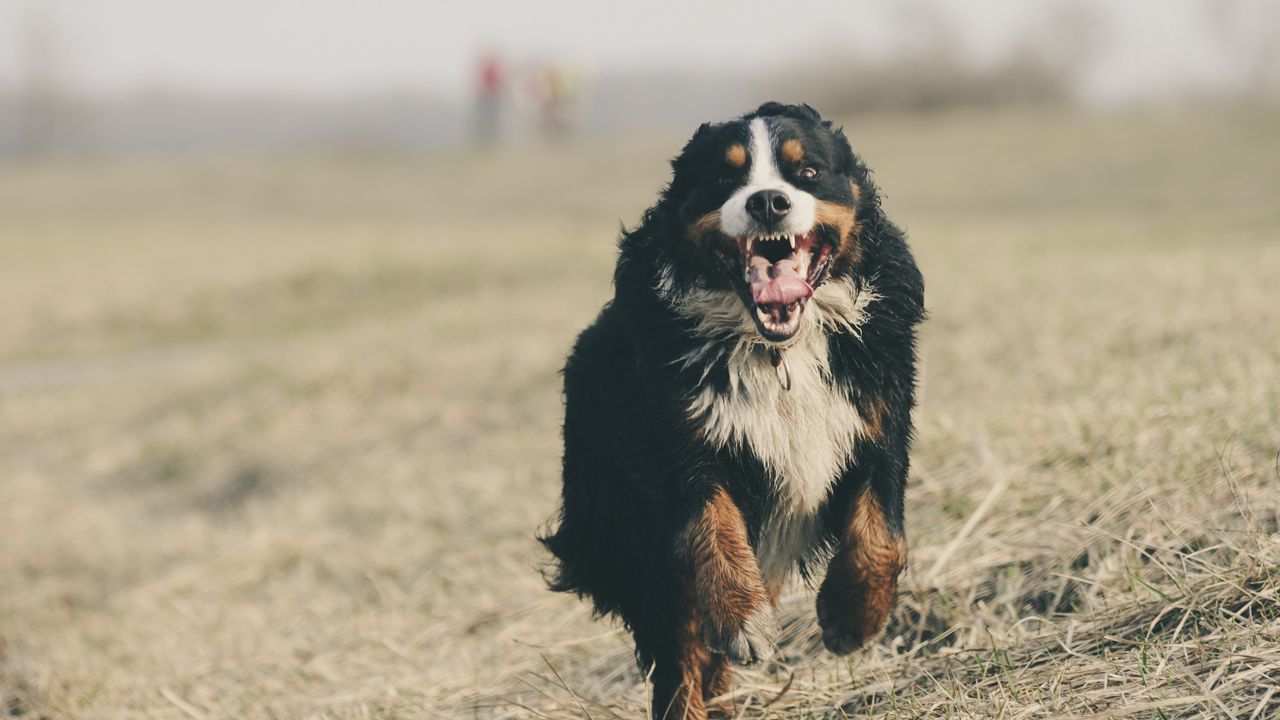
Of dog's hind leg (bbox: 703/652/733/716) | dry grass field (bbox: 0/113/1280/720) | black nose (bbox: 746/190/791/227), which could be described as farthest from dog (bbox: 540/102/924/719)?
dry grass field (bbox: 0/113/1280/720)

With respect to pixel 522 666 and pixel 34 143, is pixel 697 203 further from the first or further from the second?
pixel 34 143

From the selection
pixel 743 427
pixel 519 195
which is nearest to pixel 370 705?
pixel 743 427

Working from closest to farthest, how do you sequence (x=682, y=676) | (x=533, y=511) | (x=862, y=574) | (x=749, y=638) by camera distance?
(x=749, y=638)
(x=862, y=574)
(x=682, y=676)
(x=533, y=511)

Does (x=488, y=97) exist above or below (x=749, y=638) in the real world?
below

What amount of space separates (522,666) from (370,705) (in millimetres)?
527

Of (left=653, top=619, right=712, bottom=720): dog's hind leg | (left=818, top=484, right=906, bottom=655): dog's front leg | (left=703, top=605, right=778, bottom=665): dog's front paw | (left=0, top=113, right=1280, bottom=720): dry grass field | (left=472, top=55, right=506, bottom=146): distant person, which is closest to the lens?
(left=703, top=605, right=778, bottom=665): dog's front paw

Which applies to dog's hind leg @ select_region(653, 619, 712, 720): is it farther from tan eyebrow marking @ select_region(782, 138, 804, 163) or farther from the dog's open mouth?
tan eyebrow marking @ select_region(782, 138, 804, 163)

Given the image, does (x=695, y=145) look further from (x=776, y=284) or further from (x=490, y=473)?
(x=490, y=473)

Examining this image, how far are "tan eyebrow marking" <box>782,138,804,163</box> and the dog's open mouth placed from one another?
0.64 ft

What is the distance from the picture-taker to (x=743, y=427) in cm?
307

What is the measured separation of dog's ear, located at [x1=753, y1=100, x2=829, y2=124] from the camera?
10.8 ft

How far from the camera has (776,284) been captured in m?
3.00

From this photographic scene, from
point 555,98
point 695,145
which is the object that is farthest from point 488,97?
point 695,145

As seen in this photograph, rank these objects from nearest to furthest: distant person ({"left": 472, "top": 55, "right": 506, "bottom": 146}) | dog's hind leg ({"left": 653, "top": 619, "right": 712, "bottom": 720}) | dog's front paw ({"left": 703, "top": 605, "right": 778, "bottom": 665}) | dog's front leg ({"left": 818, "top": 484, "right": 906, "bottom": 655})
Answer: dog's front paw ({"left": 703, "top": 605, "right": 778, "bottom": 665}), dog's front leg ({"left": 818, "top": 484, "right": 906, "bottom": 655}), dog's hind leg ({"left": 653, "top": 619, "right": 712, "bottom": 720}), distant person ({"left": 472, "top": 55, "right": 506, "bottom": 146})
